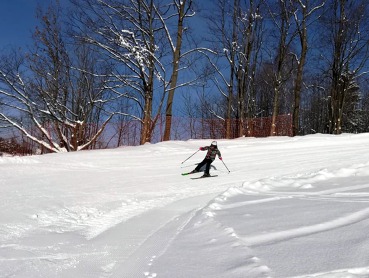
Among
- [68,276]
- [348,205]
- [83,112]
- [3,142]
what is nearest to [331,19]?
[83,112]

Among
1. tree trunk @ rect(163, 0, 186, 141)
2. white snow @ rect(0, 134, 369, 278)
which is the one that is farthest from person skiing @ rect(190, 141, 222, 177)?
tree trunk @ rect(163, 0, 186, 141)

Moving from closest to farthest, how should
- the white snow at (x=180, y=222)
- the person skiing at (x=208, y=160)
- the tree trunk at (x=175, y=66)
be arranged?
the white snow at (x=180, y=222), the person skiing at (x=208, y=160), the tree trunk at (x=175, y=66)

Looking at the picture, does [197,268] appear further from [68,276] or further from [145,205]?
[145,205]

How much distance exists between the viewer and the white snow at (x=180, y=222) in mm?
2641

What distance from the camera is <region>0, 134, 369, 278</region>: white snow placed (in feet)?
8.66

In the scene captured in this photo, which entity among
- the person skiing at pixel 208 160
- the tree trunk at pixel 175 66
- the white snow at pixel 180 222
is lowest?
the white snow at pixel 180 222

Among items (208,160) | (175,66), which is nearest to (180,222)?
(208,160)

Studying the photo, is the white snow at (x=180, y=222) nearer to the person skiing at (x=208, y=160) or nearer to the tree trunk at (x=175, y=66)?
the person skiing at (x=208, y=160)

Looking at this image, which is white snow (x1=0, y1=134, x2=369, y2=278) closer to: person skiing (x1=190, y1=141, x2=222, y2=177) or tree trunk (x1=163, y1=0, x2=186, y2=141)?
person skiing (x1=190, y1=141, x2=222, y2=177)

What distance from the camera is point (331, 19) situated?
21.9 metres

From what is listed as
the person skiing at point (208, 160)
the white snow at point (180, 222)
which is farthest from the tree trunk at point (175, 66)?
the white snow at point (180, 222)

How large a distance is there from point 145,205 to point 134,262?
10.6ft

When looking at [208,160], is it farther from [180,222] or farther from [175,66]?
[175,66]

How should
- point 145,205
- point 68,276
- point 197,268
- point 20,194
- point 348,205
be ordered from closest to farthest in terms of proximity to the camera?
1. point 197,268
2. point 68,276
3. point 348,205
4. point 145,205
5. point 20,194
